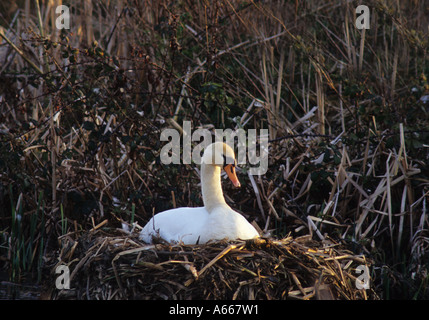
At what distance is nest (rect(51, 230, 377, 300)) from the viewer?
3678mm

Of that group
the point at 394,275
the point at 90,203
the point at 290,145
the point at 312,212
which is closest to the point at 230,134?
the point at 290,145

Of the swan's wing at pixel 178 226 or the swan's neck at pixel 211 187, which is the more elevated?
the swan's neck at pixel 211 187

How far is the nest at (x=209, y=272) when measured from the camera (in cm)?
368

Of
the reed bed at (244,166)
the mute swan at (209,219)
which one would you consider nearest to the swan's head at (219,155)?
the mute swan at (209,219)

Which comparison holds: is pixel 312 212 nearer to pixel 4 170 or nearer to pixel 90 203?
pixel 90 203

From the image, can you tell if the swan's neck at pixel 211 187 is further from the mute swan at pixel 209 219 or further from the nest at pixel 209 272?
the nest at pixel 209 272

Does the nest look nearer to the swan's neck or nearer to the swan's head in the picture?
the swan's neck

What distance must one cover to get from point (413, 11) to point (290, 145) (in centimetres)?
175

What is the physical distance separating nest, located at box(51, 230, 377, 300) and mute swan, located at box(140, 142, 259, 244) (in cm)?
13

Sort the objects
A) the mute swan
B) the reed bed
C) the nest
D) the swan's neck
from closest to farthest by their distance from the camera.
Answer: the nest
the mute swan
the swan's neck
the reed bed

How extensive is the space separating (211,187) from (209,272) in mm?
776

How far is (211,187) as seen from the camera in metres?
4.33

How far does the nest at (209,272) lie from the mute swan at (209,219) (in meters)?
0.13

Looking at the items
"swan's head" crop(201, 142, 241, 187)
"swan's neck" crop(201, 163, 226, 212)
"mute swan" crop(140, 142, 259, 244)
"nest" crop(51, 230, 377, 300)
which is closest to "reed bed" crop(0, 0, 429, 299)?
"nest" crop(51, 230, 377, 300)
